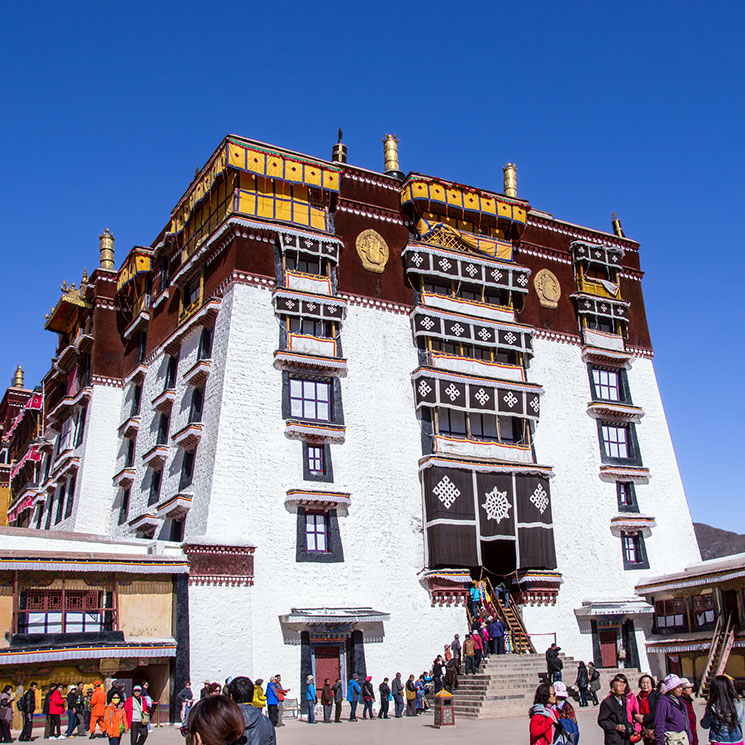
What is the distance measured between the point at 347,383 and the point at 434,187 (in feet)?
28.5

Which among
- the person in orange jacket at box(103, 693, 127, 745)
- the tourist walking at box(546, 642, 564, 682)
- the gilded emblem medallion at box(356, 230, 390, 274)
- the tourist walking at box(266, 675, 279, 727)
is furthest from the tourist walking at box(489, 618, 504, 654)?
the person in orange jacket at box(103, 693, 127, 745)

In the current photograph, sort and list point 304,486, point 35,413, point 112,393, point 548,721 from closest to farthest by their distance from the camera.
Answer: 1. point 548,721
2. point 304,486
3. point 112,393
4. point 35,413

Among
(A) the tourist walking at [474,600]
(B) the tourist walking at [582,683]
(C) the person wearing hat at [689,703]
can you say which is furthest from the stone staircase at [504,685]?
(C) the person wearing hat at [689,703]

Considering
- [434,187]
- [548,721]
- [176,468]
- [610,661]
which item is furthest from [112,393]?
[548,721]

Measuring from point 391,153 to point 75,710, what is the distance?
23.2 meters

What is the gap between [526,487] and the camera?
1176 inches

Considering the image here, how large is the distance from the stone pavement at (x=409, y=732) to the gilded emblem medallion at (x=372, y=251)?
1520 cm

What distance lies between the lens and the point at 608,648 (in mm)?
29984

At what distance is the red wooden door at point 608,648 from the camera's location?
29844 mm

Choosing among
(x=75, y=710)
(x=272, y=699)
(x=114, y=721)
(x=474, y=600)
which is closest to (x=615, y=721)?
(x=114, y=721)

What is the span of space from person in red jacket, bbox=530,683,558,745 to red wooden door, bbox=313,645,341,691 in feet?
54.1

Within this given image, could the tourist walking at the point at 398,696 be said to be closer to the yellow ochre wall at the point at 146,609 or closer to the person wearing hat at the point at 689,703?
the yellow ochre wall at the point at 146,609

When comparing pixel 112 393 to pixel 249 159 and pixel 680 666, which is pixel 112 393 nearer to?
pixel 249 159

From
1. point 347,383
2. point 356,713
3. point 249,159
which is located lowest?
point 356,713
